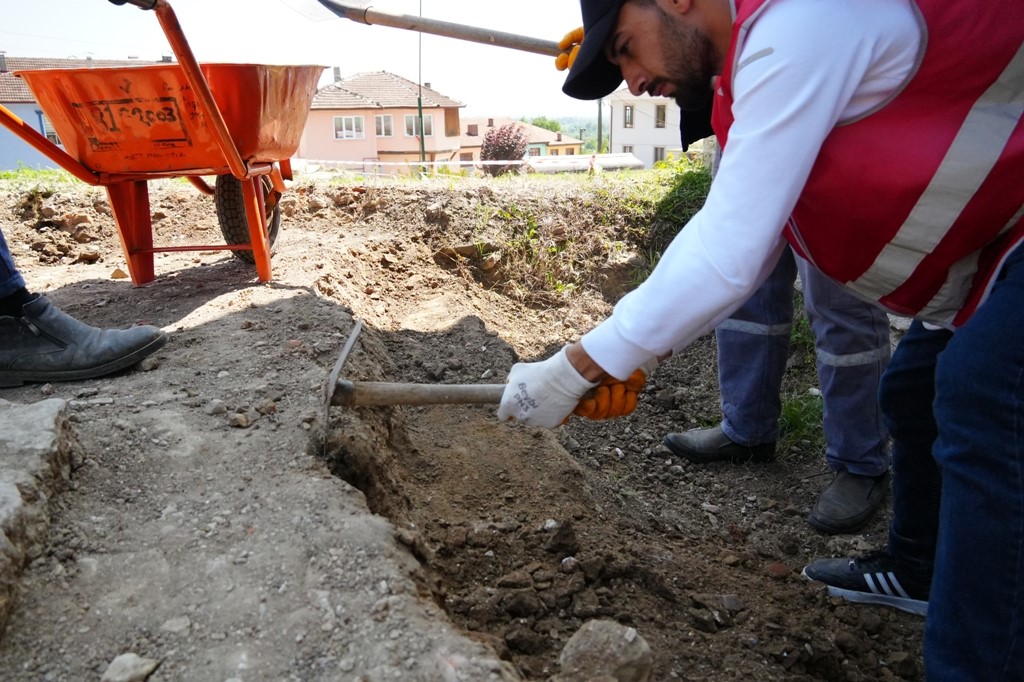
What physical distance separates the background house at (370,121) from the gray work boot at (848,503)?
1478 inches

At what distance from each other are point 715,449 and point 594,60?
1797mm

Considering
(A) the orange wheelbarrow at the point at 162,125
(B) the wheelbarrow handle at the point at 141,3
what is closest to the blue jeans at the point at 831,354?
(A) the orange wheelbarrow at the point at 162,125

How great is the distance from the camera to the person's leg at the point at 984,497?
4.06 ft

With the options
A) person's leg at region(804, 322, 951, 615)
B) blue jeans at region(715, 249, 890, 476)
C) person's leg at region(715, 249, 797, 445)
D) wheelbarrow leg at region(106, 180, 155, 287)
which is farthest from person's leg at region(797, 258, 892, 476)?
wheelbarrow leg at region(106, 180, 155, 287)

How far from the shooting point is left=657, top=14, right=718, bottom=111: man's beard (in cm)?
150

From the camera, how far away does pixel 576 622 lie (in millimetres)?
1771

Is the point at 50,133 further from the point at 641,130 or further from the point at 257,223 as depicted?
the point at 641,130

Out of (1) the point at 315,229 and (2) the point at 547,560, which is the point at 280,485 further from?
(1) the point at 315,229

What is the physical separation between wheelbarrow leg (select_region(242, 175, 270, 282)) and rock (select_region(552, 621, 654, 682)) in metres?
2.61

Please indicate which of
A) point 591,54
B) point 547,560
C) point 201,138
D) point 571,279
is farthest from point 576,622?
point 571,279

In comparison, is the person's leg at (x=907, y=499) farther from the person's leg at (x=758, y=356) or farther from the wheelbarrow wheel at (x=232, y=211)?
the wheelbarrow wheel at (x=232, y=211)

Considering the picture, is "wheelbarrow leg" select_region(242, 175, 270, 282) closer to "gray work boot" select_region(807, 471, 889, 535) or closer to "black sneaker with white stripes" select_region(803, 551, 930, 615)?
"gray work boot" select_region(807, 471, 889, 535)

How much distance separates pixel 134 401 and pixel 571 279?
279cm

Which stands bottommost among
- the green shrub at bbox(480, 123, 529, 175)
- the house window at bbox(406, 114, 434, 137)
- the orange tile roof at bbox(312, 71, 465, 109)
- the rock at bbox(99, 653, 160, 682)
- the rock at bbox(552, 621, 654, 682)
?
the house window at bbox(406, 114, 434, 137)
